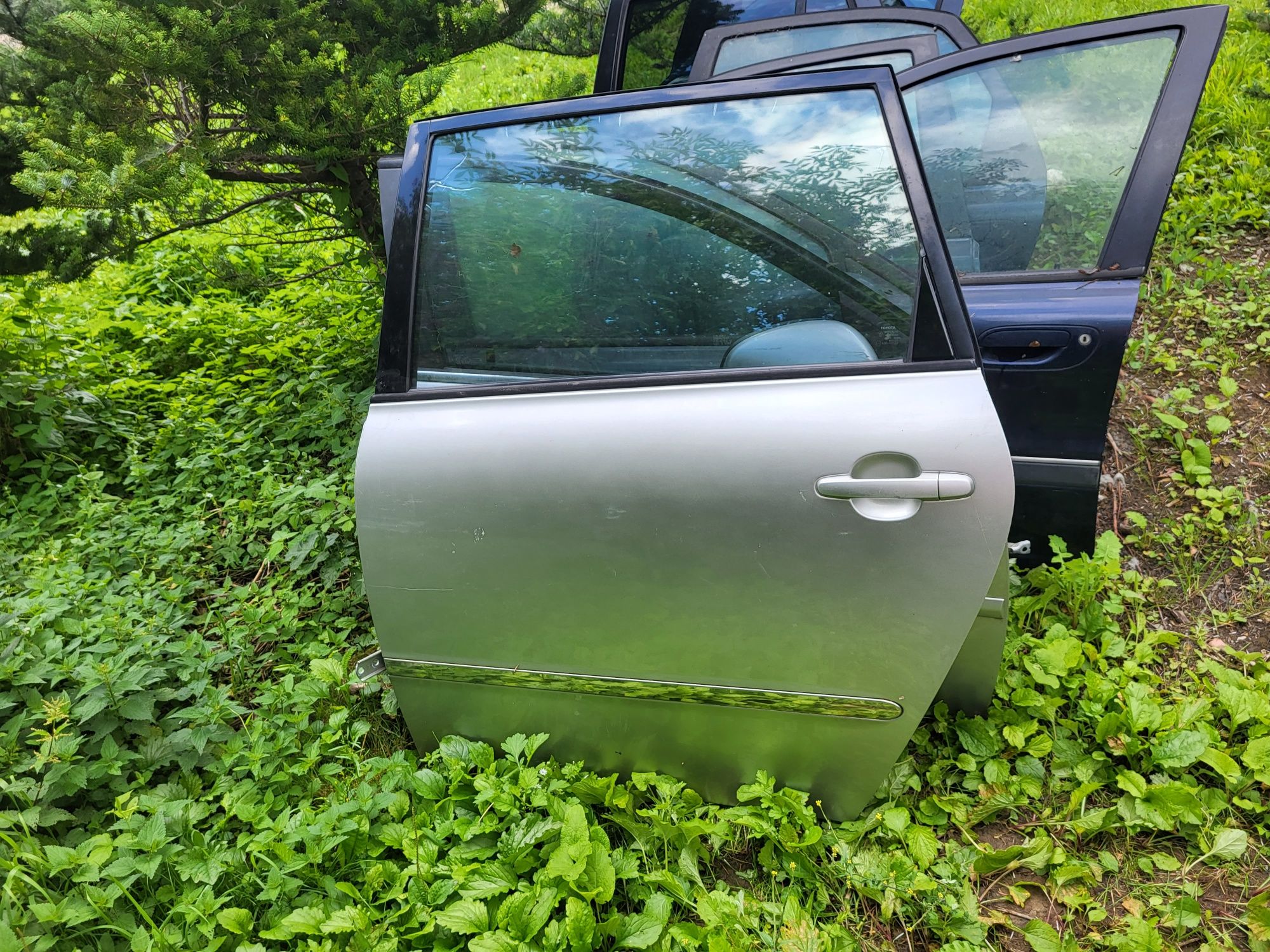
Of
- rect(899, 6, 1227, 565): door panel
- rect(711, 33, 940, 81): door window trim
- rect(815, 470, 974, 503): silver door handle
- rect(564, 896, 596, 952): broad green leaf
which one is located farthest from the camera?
rect(711, 33, 940, 81): door window trim

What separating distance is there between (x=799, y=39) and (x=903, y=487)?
2565 millimetres

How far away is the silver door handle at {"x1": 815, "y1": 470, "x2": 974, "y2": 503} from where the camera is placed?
4.39ft

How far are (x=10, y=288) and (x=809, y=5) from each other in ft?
12.8

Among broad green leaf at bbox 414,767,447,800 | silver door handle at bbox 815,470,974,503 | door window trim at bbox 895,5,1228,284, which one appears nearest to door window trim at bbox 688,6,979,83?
door window trim at bbox 895,5,1228,284

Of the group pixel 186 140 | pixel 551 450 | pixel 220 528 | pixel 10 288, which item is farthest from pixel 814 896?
pixel 10 288

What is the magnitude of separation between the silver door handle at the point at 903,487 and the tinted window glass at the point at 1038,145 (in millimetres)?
975

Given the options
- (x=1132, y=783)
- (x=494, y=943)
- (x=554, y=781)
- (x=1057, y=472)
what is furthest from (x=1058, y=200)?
(x=494, y=943)

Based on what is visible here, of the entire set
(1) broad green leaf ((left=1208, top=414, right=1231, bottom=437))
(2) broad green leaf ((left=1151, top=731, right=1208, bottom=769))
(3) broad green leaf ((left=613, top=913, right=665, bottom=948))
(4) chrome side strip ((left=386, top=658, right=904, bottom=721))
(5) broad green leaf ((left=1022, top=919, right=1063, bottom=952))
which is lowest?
(5) broad green leaf ((left=1022, top=919, right=1063, bottom=952))

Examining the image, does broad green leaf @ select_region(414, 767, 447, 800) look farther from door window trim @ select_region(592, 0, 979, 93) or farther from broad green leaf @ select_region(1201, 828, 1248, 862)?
door window trim @ select_region(592, 0, 979, 93)

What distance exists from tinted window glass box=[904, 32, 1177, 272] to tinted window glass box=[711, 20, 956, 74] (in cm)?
90

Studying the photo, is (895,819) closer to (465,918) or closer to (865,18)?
(465,918)

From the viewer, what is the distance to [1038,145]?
7.57ft

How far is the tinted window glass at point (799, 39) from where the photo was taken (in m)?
3.10

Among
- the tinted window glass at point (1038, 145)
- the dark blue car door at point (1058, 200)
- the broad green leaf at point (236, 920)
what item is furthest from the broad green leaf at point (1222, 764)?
the broad green leaf at point (236, 920)
